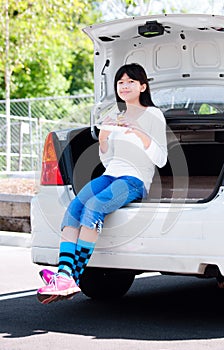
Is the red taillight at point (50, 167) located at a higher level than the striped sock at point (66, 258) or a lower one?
higher

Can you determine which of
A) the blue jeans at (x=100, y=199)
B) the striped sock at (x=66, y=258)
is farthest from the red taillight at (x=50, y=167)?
the striped sock at (x=66, y=258)

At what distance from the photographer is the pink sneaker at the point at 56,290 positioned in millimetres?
5453

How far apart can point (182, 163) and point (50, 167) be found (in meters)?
1.38

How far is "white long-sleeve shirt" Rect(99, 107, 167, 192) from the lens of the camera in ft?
19.3

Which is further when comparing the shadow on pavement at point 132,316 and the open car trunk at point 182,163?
the open car trunk at point 182,163

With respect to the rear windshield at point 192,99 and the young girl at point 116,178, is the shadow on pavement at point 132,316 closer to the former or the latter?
the young girl at point 116,178

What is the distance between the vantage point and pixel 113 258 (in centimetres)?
571

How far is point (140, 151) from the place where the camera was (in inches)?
232

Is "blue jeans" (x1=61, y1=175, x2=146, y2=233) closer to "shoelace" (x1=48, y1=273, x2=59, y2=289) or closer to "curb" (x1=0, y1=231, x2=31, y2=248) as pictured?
"shoelace" (x1=48, y1=273, x2=59, y2=289)

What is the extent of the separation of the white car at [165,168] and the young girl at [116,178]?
4.3 inches

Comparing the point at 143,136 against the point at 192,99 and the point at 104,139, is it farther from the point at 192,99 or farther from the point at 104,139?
the point at 192,99

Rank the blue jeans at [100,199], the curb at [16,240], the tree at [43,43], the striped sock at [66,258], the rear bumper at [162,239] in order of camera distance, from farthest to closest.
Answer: the tree at [43,43] → the curb at [16,240] → the blue jeans at [100,199] → the striped sock at [66,258] → the rear bumper at [162,239]

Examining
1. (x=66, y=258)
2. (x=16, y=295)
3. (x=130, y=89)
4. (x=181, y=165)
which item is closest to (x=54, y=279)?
(x=66, y=258)

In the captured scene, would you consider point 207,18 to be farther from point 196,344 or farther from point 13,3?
point 13,3
